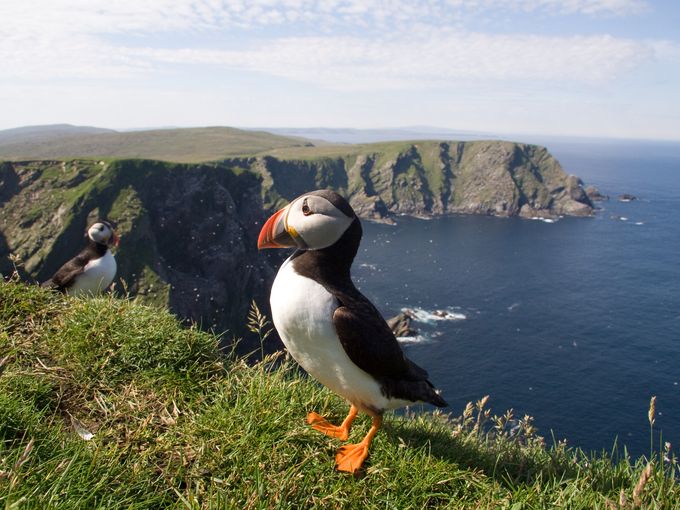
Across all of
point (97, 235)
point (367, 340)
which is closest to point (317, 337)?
point (367, 340)

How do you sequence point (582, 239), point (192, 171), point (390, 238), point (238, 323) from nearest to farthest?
1. point (238, 323)
2. point (192, 171)
3. point (582, 239)
4. point (390, 238)

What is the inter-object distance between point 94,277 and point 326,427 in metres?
6.46

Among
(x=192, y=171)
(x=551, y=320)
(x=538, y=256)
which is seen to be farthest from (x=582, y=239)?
(x=192, y=171)

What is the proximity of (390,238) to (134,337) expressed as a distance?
152 m

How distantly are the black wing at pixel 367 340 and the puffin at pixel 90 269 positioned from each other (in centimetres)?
583

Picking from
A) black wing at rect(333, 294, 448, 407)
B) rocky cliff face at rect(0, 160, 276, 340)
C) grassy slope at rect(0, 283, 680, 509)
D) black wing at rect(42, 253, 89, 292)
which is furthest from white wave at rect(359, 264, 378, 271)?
black wing at rect(333, 294, 448, 407)

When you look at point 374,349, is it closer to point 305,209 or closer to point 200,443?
point 305,209

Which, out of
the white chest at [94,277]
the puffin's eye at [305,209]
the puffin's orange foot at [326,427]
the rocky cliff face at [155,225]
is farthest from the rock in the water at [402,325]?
the puffin's eye at [305,209]

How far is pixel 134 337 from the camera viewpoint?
18.4 ft

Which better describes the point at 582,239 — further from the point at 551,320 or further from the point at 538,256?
the point at 551,320

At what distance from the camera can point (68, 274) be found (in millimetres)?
8914

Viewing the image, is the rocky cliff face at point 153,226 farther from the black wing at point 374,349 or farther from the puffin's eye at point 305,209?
the black wing at point 374,349

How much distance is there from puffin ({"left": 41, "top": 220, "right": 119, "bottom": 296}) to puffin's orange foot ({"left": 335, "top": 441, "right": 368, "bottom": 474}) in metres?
6.04

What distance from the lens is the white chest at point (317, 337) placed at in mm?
4586
